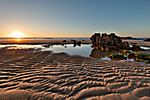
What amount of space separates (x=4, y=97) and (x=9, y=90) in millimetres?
444

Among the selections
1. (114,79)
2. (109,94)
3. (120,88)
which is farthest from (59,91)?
(114,79)

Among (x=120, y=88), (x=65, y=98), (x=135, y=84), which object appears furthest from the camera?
(x=135, y=84)

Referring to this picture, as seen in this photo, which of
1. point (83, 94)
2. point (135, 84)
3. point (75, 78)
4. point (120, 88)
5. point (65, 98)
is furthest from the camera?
point (75, 78)

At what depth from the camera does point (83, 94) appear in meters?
4.16

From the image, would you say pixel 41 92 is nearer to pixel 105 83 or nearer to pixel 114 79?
pixel 105 83

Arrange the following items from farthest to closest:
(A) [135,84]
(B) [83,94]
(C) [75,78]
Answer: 1. (C) [75,78]
2. (A) [135,84]
3. (B) [83,94]

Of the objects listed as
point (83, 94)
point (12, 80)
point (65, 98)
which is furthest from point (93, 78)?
point (12, 80)

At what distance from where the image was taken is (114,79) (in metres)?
5.59

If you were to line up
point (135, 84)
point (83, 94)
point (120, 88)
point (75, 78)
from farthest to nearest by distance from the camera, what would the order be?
point (75, 78)
point (135, 84)
point (120, 88)
point (83, 94)

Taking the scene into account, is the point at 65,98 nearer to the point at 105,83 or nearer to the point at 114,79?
the point at 105,83

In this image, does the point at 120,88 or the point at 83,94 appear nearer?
the point at 83,94

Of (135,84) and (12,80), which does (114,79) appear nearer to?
(135,84)

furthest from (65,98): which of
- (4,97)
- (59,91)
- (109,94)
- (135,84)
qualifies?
(135,84)

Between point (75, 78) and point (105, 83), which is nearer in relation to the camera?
point (105, 83)
